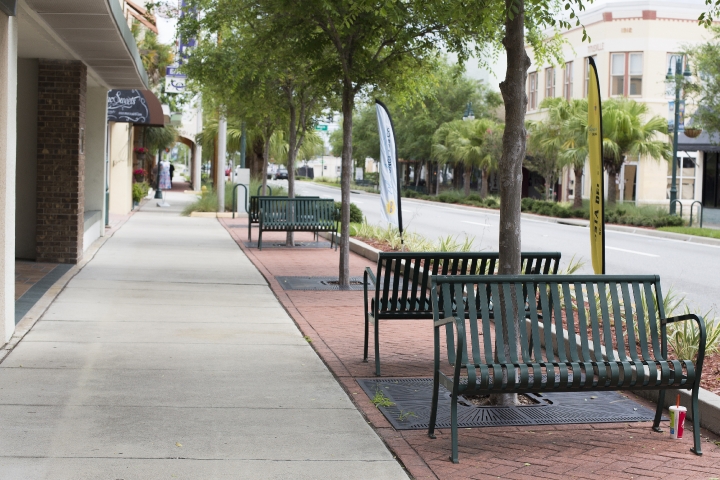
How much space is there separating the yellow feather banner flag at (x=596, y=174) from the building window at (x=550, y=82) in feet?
144

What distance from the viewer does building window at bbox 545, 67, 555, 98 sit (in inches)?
2010

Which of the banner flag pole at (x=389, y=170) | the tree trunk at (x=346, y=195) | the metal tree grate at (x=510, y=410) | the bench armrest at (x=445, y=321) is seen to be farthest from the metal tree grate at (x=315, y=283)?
the bench armrest at (x=445, y=321)

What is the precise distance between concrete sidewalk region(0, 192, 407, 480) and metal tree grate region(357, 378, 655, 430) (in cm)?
34

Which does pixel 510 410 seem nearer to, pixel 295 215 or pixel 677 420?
pixel 677 420

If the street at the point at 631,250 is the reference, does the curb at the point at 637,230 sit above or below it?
above

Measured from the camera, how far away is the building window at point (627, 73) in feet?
151

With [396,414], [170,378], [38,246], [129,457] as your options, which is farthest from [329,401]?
[38,246]

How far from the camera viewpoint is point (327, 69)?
13.0 metres

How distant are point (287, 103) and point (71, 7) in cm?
1138

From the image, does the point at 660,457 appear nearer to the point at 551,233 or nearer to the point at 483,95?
the point at 551,233

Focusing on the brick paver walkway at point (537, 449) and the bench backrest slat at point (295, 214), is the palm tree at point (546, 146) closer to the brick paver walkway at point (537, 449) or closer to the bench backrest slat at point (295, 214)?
the bench backrest slat at point (295, 214)

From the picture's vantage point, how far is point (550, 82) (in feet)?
169

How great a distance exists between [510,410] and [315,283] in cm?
687

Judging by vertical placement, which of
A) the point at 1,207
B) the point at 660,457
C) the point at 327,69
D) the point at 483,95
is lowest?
the point at 660,457
